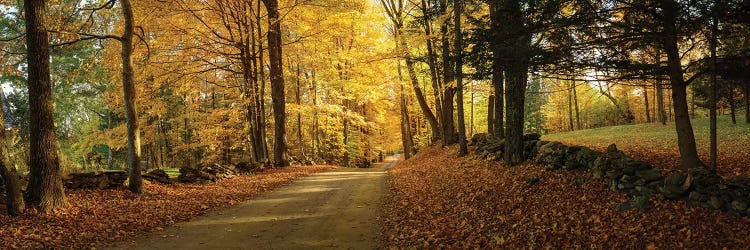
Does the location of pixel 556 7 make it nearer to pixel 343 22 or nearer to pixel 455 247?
pixel 455 247

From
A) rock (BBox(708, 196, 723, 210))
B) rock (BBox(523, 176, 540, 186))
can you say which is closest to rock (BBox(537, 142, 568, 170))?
rock (BBox(523, 176, 540, 186))

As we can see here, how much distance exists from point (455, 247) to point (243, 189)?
8.33 meters

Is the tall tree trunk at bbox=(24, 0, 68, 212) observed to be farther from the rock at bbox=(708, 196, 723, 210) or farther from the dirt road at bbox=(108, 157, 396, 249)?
the rock at bbox=(708, 196, 723, 210)

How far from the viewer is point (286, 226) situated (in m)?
8.47

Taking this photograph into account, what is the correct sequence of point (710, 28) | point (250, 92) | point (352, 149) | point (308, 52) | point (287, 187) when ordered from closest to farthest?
point (710, 28) < point (287, 187) < point (250, 92) < point (308, 52) < point (352, 149)

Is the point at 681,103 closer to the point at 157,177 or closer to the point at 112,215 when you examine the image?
the point at 112,215

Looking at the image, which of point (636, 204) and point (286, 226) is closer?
point (636, 204)

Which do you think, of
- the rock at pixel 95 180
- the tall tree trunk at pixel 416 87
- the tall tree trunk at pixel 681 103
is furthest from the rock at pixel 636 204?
the rock at pixel 95 180

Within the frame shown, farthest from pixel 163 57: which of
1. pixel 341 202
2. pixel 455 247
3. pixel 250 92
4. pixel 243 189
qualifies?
pixel 455 247

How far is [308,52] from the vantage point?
24.2 m

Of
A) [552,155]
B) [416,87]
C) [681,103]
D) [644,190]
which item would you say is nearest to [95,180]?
[552,155]

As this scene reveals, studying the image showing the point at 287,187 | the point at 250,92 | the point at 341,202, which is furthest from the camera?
the point at 250,92

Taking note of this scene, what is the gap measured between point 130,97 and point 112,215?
384 centimetres

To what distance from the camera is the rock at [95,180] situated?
36.2 feet
